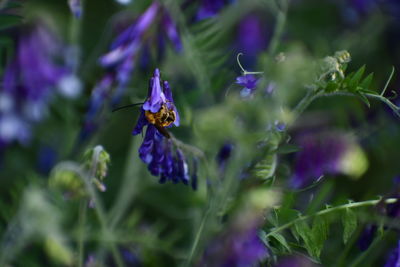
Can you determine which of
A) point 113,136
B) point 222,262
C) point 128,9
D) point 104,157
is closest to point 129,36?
point 128,9

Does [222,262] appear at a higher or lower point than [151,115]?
lower

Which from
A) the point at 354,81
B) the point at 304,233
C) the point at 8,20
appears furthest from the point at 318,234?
the point at 8,20

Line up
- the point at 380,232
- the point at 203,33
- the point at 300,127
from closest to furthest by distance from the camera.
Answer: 1. the point at 380,232
2. the point at 203,33
3. the point at 300,127

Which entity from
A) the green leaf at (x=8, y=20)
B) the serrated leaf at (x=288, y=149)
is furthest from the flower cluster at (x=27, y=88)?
the serrated leaf at (x=288, y=149)

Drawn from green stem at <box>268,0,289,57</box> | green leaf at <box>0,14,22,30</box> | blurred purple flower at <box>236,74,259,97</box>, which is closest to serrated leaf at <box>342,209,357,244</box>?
blurred purple flower at <box>236,74,259,97</box>

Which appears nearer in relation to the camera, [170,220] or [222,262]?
[222,262]

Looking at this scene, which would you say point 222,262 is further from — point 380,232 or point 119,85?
point 119,85

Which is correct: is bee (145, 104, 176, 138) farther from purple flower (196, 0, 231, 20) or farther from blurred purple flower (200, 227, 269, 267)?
purple flower (196, 0, 231, 20)
